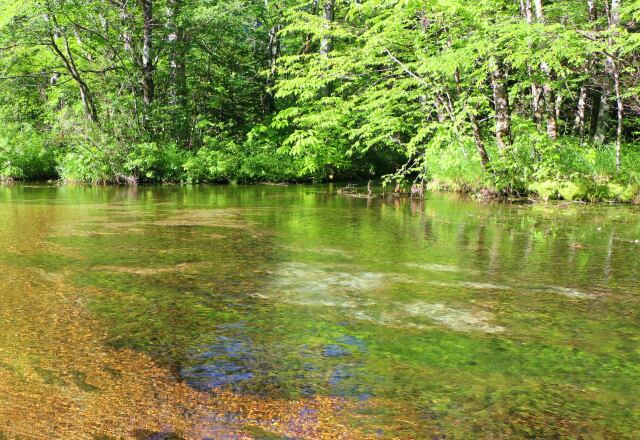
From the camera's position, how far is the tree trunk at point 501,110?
13.1 m

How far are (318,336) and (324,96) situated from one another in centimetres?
1860

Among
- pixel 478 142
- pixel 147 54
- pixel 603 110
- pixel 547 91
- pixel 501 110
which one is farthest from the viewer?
pixel 147 54

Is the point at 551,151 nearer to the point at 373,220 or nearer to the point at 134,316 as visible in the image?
the point at 373,220

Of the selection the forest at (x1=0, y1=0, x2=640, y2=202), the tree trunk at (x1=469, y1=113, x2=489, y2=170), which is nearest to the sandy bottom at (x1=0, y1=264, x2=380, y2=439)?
the forest at (x1=0, y1=0, x2=640, y2=202)

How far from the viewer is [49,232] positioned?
8.14 meters

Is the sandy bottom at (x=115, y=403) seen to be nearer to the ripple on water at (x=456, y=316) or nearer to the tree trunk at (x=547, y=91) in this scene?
the ripple on water at (x=456, y=316)

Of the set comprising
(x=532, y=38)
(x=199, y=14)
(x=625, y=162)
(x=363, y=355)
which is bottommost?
(x=363, y=355)

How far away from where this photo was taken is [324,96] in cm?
2155

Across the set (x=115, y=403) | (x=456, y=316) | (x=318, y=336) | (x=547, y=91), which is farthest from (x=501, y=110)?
(x=115, y=403)

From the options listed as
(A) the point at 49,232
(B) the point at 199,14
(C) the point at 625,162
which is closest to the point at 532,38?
(C) the point at 625,162

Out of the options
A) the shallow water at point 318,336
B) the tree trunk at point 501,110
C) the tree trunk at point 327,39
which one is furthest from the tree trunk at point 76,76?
the shallow water at point 318,336

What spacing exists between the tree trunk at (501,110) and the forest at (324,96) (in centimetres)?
5

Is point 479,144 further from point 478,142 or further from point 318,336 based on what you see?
point 318,336

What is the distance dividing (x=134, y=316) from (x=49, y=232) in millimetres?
4756
